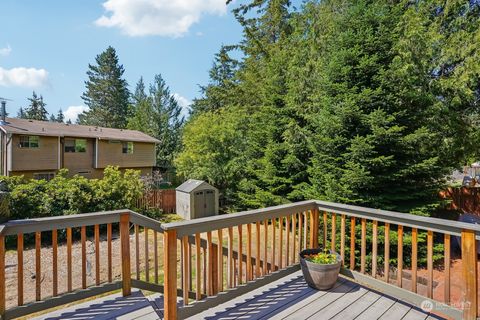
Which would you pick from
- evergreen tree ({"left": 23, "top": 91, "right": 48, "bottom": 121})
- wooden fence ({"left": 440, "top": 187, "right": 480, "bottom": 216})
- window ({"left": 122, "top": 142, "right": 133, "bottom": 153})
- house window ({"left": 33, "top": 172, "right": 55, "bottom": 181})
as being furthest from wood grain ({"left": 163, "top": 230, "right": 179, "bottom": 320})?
evergreen tree ({"left": 23, "top": 91, "right": 48, "bottom": 121})

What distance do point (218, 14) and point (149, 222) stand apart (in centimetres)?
911

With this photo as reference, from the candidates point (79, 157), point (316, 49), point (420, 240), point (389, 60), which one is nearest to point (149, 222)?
point (420, 240)

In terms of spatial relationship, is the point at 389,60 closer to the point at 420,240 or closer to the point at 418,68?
the point at 418,68

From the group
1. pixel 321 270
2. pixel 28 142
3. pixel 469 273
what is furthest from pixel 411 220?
pixel 28 142

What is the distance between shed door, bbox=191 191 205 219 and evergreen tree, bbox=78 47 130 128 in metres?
25.0

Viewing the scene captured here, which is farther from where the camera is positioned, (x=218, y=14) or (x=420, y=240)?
(x=218, y=14)

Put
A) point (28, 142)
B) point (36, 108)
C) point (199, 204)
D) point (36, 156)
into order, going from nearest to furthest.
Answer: point (199, 204) → point (28, 142) → point (36, 156) → point (36, 108)

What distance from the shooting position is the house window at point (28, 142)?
14281 millimetres

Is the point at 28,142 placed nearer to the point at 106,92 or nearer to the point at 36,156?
the point at 36,156

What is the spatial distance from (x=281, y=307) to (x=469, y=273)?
5.73 ft

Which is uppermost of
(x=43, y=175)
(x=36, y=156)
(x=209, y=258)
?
(x=36, y=156)

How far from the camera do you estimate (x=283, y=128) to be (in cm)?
1065

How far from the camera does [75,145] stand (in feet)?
54.6

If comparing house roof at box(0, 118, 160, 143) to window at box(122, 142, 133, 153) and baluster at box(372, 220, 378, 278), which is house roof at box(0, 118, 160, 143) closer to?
window at box(122, 142, 133, 153)
